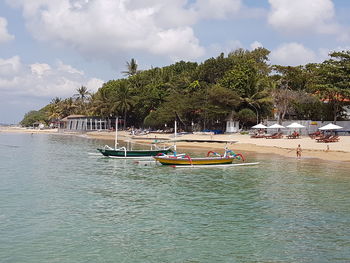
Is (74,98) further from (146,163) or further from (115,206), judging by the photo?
(115,206)

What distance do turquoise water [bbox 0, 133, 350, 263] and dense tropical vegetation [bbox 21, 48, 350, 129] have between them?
1080 inches

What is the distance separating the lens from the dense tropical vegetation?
52469 millimetres

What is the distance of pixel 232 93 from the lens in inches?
2287

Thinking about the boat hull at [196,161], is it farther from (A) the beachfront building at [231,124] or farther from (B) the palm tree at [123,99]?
(B) the palm tree at [123,99]

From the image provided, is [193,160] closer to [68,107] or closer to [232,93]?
[232,93]

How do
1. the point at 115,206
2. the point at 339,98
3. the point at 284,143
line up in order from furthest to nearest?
the point at 339,98
the point at 284,143
the point at 115,206

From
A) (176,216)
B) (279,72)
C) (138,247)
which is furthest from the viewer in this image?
(279,72)

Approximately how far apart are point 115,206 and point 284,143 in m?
31.9

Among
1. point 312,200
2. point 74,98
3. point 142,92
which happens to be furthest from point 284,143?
point 74,98

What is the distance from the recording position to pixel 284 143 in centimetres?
4438

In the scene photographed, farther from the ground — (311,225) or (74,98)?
(74,98)

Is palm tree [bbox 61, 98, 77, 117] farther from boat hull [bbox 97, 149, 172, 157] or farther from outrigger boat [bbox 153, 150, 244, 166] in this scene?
outrigger boat [bbox 153, 150, 244, 166]

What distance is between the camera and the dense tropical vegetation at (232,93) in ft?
172

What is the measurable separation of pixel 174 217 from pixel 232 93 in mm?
45264
